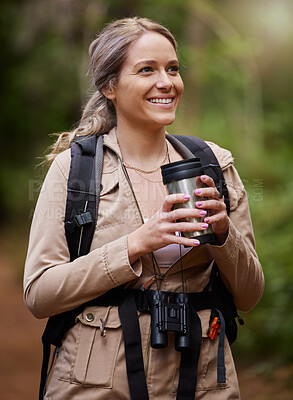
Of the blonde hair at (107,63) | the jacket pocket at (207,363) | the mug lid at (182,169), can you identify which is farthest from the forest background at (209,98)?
the mug lid at (182,169)

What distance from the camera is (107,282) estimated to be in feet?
8.61

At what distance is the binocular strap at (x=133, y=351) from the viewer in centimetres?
262

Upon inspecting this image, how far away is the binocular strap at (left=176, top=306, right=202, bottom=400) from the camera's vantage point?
2.67 meters

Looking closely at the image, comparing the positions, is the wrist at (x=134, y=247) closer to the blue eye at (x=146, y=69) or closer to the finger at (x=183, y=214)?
the finger at (x=183, y=214)

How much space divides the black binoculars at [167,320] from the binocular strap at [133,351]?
79 millimetres

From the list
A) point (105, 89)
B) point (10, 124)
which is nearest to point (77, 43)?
point (10, 124)

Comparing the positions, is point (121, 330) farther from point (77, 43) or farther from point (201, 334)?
point (77, 43)

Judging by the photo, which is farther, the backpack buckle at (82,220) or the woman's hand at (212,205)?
the backpack buckle at (82,220)

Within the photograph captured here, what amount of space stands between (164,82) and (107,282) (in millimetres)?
1052

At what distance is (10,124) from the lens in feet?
61.3

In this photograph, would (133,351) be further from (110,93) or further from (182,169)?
(110,93)

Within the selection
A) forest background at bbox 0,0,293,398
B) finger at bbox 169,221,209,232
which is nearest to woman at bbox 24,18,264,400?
finger at bbox 169,221,209,232

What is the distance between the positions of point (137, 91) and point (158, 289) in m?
1.01

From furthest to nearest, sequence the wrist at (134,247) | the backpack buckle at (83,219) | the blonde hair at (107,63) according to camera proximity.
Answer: the blonde hair at (107,63), the backpack buckle at (83,219), the wrist at (134,247)
